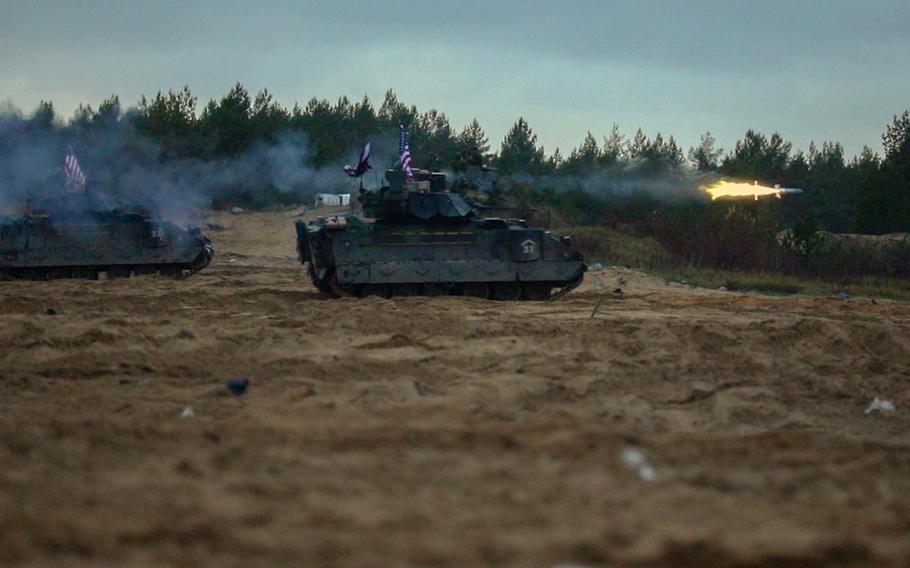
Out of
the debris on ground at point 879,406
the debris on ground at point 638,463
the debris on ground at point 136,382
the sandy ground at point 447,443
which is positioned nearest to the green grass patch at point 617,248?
the sandy ground at point 447,443

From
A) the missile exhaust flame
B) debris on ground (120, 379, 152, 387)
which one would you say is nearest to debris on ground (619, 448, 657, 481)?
debris on ground (120, 379, 152, 387)

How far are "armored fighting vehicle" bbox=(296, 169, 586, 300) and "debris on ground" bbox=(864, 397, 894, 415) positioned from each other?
9583mm

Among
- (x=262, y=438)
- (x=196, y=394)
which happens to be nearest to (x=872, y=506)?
(x=262, y=438)

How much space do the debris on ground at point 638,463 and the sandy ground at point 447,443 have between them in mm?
24

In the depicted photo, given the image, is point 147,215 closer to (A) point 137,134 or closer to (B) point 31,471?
(A) point 137,134

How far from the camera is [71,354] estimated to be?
11.2 meters

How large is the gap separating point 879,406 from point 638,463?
4633 millimetres

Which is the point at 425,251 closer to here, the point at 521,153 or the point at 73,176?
the point at 73,176

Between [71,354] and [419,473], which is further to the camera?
[71,354]

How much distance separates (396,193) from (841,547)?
49.0 ft

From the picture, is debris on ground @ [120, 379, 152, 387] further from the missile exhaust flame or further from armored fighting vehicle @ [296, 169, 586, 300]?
the missile exhaust flame

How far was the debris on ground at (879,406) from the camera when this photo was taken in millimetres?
10132

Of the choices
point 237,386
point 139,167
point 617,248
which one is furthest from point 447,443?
point 139,167

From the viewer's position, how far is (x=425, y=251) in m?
19.3
